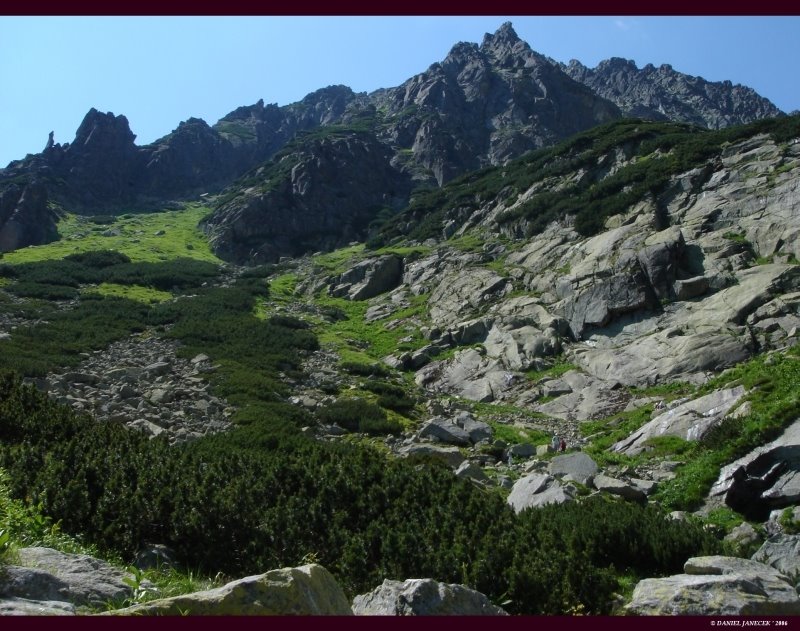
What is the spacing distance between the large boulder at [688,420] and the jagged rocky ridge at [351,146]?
2884 inches

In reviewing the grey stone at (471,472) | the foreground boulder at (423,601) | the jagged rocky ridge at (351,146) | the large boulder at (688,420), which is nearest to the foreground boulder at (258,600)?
the foreground boulder at (423,601)

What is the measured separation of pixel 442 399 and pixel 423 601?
24.1 metres

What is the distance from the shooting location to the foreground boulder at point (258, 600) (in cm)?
478

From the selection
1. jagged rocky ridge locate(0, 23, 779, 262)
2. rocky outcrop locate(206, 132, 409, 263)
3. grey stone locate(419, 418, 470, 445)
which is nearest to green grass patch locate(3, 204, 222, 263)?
jagged rocky ridge locate(0, 23, 779, 262)

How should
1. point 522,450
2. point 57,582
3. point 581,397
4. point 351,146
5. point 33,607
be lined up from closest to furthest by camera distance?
point 33,607 < point 57,582 < point 522,450 < point 581,397 < point 351,146

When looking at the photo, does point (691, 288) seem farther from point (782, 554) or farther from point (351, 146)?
point (351, 146)

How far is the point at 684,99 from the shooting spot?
18625 centimetres

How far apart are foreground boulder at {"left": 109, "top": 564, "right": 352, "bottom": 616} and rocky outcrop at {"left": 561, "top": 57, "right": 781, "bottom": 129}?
174m

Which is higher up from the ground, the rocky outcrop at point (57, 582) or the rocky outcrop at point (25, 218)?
the rocky outcrop at point (25, 218)

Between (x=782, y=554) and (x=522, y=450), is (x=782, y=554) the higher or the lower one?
the higher one

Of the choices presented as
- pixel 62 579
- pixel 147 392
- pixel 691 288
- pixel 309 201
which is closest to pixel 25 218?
pixel 309 201

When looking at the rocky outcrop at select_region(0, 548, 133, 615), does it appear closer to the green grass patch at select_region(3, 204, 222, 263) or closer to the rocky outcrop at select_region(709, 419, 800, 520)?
the rocky outcrop at select_region(709, 419, 800, 520)

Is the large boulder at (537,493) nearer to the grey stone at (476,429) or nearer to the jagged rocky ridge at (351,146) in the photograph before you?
the grey stone at (476,429)

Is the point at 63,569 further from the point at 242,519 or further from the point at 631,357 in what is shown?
the point at 631,357
